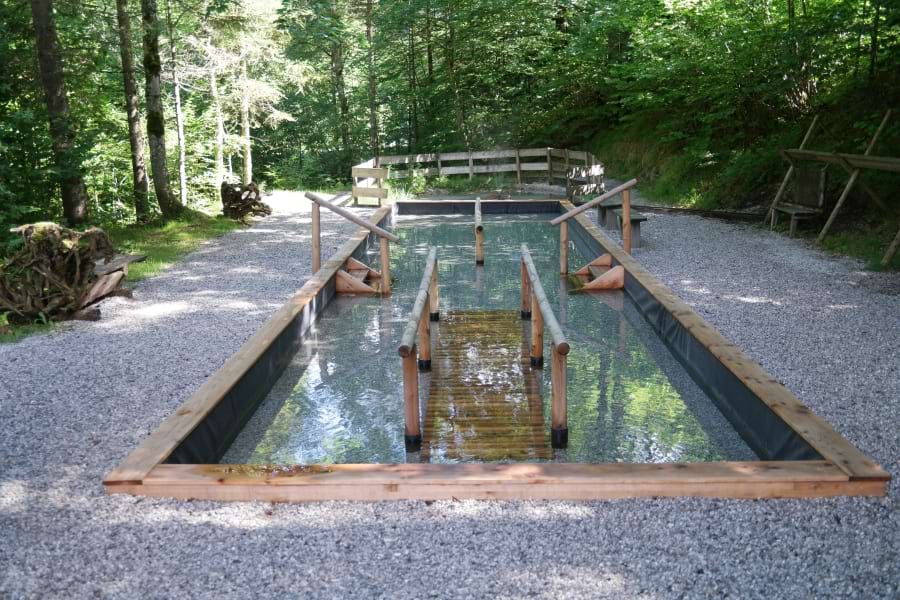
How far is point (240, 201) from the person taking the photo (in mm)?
14656

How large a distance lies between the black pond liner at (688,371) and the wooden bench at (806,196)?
3.87 meters

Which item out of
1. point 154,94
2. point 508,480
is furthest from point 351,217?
point 154,94

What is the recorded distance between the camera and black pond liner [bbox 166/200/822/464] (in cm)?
435

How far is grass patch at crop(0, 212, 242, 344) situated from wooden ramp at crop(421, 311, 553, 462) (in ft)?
14.9

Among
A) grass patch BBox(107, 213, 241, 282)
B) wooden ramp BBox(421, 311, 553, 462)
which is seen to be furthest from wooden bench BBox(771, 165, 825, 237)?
grass patch BBox(107, 213, 241, 282)

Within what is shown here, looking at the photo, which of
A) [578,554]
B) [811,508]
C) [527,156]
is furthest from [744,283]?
[527,156]

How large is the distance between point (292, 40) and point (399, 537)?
2049cm

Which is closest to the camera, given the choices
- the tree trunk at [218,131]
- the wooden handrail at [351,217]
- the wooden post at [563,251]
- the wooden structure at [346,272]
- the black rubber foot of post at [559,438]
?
the black rubber foot of post at [559,438]

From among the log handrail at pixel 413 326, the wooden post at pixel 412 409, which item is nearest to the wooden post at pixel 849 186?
the log handrail at pixel 413 326

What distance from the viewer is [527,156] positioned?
2133 centimetres

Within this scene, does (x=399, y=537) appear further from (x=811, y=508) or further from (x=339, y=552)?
(x=811, y=508)

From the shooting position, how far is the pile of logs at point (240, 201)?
48.1ft

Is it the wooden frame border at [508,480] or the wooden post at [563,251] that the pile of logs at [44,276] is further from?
the wooden post at [563,251]

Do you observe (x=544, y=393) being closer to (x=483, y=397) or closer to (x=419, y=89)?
(x=483, y=397)
